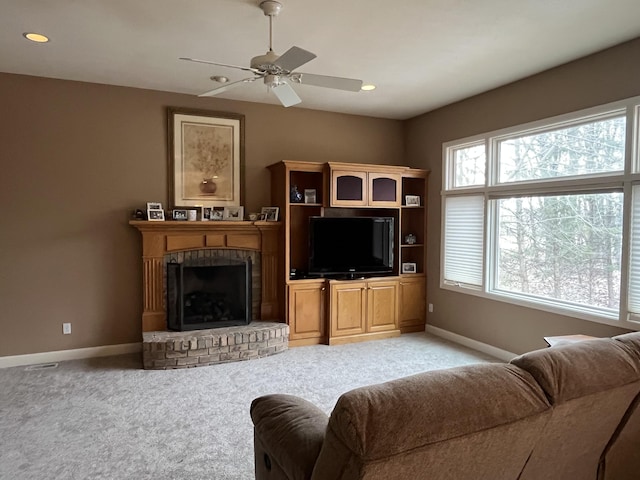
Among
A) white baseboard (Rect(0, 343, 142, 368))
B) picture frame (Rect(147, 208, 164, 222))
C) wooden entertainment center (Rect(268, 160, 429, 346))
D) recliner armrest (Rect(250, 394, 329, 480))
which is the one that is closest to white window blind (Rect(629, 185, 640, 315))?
wooden entertainment center (Rect(268, 160, 429, 346))

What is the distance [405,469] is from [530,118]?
419 centimetres

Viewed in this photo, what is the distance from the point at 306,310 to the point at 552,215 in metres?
2.90

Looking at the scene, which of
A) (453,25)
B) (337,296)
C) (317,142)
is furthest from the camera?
(317,142)

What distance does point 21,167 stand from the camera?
4309mm

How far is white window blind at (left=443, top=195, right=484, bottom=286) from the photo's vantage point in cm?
497

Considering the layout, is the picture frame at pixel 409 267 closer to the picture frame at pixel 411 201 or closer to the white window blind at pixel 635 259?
the picture frame at pixel 411 201

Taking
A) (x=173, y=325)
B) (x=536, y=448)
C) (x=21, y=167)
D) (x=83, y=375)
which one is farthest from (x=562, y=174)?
(x=21, y=167)

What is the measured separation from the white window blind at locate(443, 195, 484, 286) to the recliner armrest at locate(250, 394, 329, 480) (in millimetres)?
3812

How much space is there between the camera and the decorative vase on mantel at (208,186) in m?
5.03

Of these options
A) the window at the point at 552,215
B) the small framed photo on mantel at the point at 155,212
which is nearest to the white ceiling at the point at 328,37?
the window at the point at 552,215

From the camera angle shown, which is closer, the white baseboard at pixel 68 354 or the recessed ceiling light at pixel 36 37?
the recessed ceiling light at pixel 36 37

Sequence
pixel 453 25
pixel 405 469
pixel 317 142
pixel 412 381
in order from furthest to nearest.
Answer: pixel 317 142, pixel 453 25, pixel 412 381, pixel 405 469

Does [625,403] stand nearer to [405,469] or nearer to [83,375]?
[405,469]

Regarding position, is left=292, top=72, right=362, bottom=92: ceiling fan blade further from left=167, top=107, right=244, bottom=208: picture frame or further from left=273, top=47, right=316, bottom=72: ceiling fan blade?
left=167, top=107, right=244, bottom=208: picture frame
